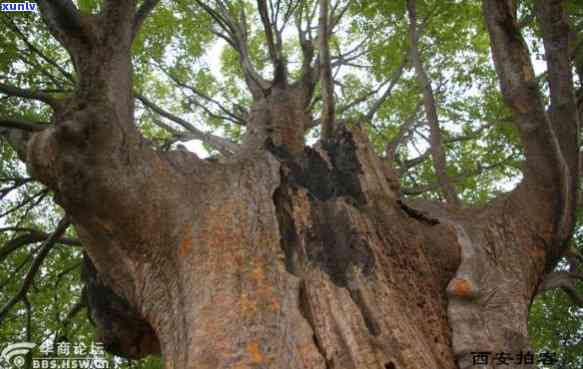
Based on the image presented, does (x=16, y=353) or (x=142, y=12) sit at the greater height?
(x=142, y=12)

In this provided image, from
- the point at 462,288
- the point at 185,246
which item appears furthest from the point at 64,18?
the point at 462,288

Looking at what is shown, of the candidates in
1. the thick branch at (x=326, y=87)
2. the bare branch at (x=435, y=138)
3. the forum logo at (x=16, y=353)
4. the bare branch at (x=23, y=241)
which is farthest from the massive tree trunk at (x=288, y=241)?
the forum logo at (x=16, y=353)

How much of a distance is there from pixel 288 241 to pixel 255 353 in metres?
0.82

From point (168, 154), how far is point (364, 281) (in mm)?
1591

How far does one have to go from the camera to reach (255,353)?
2.05m

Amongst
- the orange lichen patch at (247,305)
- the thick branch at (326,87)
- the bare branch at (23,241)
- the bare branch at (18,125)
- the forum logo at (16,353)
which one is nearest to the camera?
the orange lichen patch at (247,305)

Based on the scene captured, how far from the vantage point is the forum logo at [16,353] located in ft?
17.4

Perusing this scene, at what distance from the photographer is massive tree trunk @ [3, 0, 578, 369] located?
224 centimetres

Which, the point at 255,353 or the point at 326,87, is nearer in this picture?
the point at 255,353

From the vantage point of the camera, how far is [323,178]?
3195mm

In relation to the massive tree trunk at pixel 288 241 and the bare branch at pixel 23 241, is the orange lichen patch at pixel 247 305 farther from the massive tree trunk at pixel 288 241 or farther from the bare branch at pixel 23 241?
the bare branch at pixel 23 241

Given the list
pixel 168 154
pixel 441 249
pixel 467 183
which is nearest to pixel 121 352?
pixel 168 154

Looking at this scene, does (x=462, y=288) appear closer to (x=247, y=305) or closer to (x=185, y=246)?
(x=247, y=305)

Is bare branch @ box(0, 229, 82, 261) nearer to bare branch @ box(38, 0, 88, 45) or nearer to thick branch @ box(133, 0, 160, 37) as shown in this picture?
thick branch @ box(133, 0, 160, 37)
